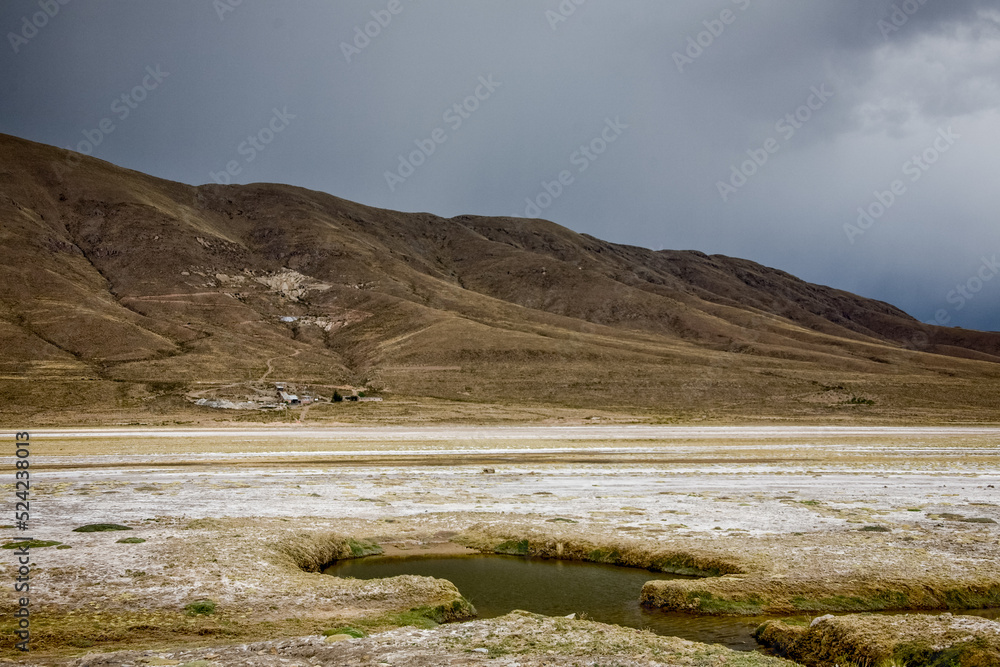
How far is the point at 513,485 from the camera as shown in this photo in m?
32.9

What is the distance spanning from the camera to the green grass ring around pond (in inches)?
773

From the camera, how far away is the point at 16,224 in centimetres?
16075

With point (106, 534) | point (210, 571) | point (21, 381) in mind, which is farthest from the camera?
point (21, 381)

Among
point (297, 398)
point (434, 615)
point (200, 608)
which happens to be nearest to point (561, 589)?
point (434, 615)

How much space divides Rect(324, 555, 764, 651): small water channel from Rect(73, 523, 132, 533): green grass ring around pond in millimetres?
7222

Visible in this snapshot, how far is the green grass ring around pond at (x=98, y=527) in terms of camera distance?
1965 centimetres

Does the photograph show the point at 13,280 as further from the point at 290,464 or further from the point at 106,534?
the point at 106,534

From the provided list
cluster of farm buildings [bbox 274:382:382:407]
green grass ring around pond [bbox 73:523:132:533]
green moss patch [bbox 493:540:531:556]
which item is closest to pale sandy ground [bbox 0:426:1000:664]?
green grass ring around pond [bbox 73:523:132:533]

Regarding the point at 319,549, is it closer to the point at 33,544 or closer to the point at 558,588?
the point at 558,588

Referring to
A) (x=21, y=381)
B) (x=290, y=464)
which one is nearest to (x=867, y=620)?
(x=290, y=464)

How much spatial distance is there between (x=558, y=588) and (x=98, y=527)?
14298 mm

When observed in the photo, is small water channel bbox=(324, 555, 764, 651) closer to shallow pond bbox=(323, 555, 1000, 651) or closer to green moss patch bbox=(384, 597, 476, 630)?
shallow pond bbox=(323, 555, 1000, 651)

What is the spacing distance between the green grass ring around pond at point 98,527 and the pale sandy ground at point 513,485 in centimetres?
64

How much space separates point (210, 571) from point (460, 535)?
8.44m
